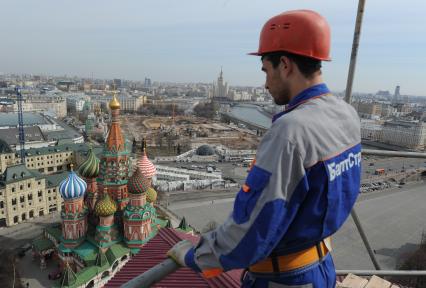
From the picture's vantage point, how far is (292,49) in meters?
1.22

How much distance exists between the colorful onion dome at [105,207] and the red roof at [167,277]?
6864mm

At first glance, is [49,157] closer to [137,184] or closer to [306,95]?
[137,184]

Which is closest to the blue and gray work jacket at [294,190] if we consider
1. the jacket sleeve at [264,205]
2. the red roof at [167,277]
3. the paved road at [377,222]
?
the jacket sleeve at [264,205]

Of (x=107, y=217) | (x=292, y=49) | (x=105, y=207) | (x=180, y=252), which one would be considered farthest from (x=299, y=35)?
(x=107, y=217)

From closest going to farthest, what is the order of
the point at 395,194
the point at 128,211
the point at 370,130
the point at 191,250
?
1. the point at 191,250
2. the point at 128,211
3. the point at 395,194
4. the point at 370,130

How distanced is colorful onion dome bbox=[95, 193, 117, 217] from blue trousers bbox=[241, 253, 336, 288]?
966 centimetres

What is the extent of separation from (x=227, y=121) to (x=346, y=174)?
59.2 metres

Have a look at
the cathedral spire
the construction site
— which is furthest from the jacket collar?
the construction site

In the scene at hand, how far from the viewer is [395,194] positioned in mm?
22859

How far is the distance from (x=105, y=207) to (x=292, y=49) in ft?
32.9

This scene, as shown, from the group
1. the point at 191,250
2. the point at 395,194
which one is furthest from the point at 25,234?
the point at 395,194

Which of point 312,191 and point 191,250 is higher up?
point 312,191

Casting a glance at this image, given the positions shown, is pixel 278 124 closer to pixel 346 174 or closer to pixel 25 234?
pixel 346 174

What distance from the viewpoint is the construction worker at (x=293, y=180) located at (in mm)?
1064
